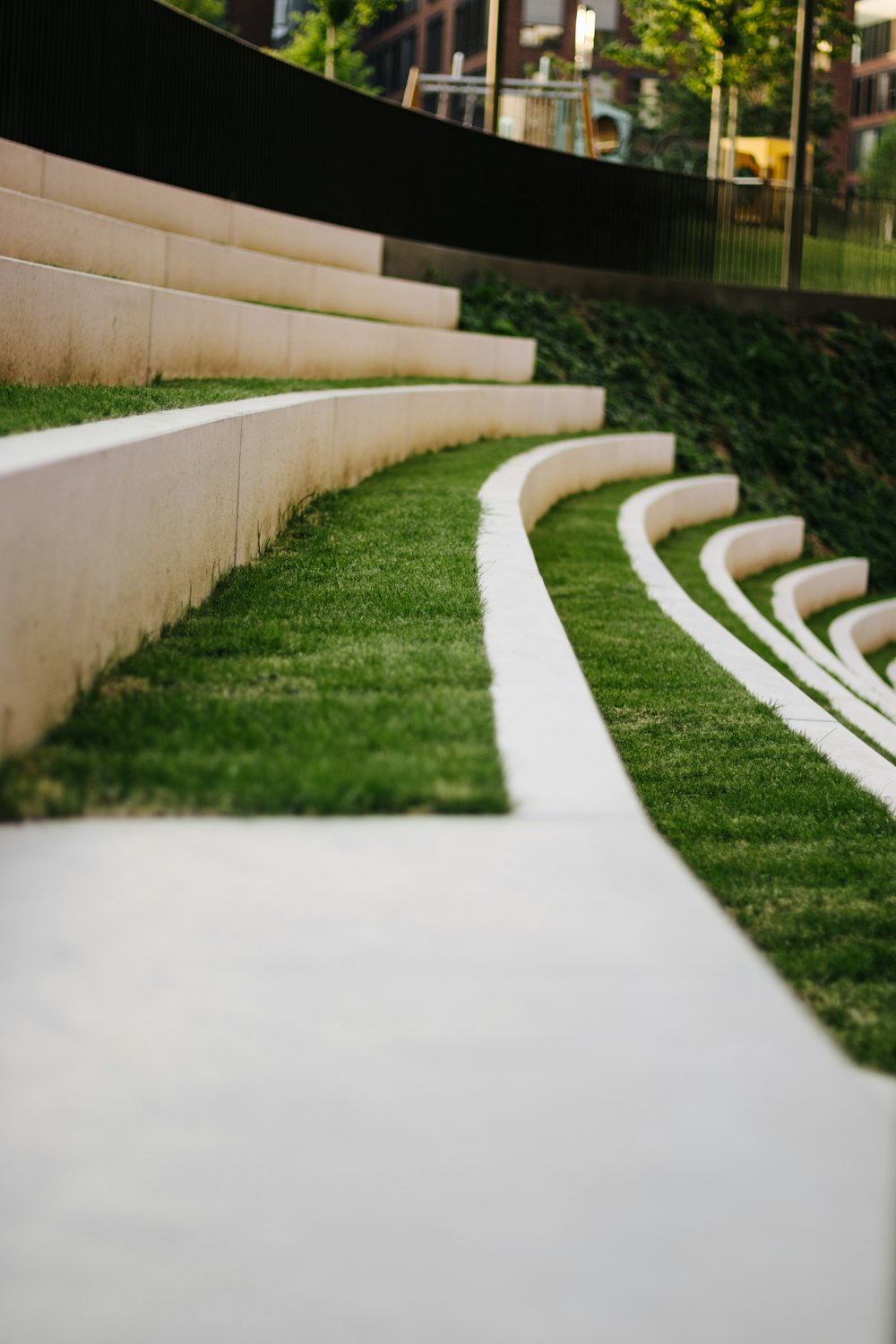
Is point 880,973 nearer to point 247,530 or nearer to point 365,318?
point 247,530

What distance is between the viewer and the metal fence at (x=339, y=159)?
10047 millimetres

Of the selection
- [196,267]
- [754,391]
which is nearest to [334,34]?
[754,391]

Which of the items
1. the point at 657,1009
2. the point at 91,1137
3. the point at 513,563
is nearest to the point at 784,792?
the point at 513,563

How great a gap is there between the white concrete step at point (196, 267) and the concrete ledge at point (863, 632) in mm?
5365

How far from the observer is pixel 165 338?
7.48 meters

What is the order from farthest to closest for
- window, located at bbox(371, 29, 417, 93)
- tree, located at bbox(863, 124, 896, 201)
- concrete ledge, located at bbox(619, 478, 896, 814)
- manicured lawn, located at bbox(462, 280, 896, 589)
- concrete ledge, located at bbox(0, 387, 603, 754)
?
1. window, located at bbox(371, 29, 417, 93)
2. tree, located at bbox(863, 124, 896, 201)
3. manicured lawn, located at bbox(462, 280, 896, 589)
4. concrete ledge, located at bbox(619, 478, 896, 814)
5. concrete ledge, located at bbox(0, 387, 603, 754)

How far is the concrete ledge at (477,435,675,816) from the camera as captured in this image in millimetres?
2613

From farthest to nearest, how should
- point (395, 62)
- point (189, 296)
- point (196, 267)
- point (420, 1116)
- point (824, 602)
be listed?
1. point (395, 62)
2. point (824, 602)
3. point (196, 267)
4. point (189, 296)
5. point (420, 1116)

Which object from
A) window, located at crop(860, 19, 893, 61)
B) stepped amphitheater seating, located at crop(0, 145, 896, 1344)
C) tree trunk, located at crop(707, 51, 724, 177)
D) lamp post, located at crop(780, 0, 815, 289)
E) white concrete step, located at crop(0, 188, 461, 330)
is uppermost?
Answer: window, located at crop(860, 19, 893, 61)

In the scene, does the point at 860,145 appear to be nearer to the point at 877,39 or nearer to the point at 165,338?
the point at 877,39

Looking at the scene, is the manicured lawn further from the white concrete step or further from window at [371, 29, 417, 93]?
window at [371, 29, 417, 93]

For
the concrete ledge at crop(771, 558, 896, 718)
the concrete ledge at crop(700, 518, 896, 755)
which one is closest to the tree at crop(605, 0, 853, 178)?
the concrete ledge at crop(771, 558, 896, 718)

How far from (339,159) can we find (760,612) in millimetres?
6957

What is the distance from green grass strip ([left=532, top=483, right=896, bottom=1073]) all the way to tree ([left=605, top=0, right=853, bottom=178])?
26813 mm
